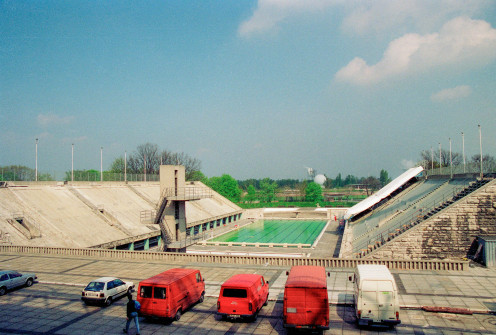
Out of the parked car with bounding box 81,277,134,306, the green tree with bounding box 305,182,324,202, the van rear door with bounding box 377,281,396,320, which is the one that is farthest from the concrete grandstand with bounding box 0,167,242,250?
the green tree with bounding box 305,182,324,202

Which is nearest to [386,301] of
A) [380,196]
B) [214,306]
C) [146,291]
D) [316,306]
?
[316,306]

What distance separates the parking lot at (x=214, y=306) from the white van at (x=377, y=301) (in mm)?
523

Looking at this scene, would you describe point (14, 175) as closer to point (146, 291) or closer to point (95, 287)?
point (95, 287)

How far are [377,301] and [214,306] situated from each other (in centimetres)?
650

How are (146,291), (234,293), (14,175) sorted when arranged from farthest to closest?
(14,175)
(146,291)
(234,293)

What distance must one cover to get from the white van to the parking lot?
1.72 feet

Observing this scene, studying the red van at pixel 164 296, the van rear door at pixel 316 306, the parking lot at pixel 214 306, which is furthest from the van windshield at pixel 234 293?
the van rear door at pixel 316 306

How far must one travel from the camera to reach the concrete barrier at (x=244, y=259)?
63.0 ft

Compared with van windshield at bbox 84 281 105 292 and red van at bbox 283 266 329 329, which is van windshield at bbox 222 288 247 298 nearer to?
red van at bbox 283 266 329 329

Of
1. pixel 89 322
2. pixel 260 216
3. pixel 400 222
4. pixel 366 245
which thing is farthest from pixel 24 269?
pixel 260 216

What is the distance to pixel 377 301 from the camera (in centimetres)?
1179

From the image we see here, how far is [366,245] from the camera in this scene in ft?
98.7

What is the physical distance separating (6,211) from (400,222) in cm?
3486

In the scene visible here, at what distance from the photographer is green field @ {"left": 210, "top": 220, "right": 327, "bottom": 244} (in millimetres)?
49575
